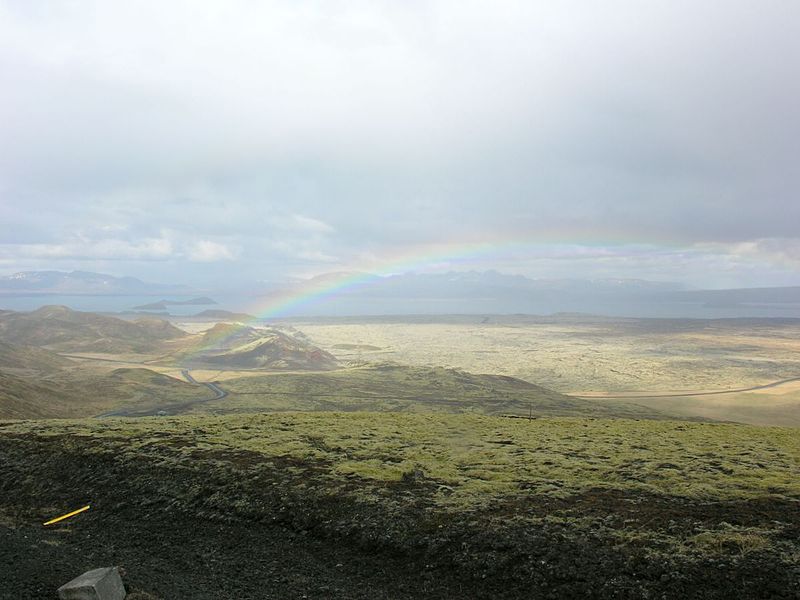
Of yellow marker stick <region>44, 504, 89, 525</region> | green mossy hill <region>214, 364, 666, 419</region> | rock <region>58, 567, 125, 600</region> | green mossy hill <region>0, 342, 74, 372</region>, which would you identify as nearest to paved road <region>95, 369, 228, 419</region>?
green mossy hill <region>214, 364, 666, 419</region>

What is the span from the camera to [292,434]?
33.1 metres

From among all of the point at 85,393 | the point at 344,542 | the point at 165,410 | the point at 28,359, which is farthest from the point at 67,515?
the point at 28,359

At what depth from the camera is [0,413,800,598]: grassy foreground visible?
14.5 metres

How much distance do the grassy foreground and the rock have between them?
5.01m

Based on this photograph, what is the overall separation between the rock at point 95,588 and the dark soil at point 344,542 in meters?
0.98

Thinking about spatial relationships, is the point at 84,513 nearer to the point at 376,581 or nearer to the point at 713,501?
the point at 376,581

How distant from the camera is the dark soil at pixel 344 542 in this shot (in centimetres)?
1402

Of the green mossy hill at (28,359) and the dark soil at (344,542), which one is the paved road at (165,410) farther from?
the dark soil at (344,542)

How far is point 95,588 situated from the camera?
12289 millimetres

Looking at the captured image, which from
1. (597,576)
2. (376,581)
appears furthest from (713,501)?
(376,581)

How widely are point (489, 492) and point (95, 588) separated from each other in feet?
46.1

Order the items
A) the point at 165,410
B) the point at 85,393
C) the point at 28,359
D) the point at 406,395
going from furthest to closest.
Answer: the point at 28,359 → the point at 406,395 → the point at 85,393 → the point at 165,410

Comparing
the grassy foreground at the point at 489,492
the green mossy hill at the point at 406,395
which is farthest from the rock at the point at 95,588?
the green mossy hill at the point at 406,395

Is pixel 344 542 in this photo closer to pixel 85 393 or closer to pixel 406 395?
pixel 406 395
